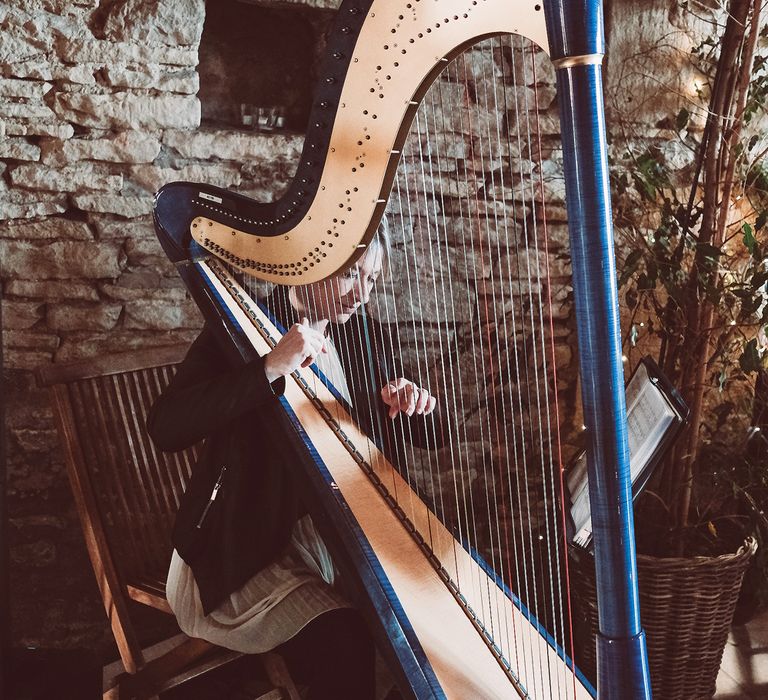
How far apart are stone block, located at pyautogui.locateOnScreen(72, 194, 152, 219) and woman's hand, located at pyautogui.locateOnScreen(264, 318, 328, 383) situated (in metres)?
0.82

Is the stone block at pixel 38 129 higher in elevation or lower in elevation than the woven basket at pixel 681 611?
higher

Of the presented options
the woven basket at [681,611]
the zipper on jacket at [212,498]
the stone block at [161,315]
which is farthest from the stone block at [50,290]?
the woven basket at [681,611]

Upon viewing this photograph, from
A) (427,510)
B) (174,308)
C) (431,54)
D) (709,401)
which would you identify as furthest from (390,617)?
(709,401)

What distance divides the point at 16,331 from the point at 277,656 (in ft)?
3.58

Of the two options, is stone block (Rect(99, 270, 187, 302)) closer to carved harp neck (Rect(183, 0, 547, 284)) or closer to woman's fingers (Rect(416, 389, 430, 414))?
carved harp neck (Rect(183, 0, 547, 284))

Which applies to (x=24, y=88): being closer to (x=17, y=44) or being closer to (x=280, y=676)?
(x=17, y=44)

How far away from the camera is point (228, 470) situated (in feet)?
4.98

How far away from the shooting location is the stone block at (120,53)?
1883 mm

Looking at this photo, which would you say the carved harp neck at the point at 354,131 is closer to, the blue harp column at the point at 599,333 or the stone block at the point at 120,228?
the blue harp column at the point at 599,333

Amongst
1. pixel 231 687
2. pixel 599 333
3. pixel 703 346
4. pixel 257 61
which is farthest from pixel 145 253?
pixel 599 333

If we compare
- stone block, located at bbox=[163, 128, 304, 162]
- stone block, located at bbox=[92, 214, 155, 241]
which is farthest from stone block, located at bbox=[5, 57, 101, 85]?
stone block, located at bbox=[92, 214, 155, 241]

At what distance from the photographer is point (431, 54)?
870mm

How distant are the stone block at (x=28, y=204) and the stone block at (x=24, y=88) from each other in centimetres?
24

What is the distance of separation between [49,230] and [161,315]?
357mm
